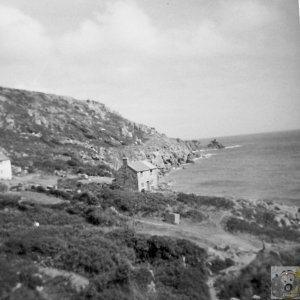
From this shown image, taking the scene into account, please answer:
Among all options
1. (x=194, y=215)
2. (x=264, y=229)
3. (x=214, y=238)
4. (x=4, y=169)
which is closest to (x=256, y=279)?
(x=214, y=238)

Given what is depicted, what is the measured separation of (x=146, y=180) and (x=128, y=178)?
9.86 ft

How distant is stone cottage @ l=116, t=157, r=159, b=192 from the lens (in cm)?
4241

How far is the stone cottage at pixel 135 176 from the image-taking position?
4241 centimetres

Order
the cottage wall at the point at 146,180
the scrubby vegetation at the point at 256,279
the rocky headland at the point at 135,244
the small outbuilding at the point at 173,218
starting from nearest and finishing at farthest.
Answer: the rocky headland at the point at 135,244
the scrubby vegetation at the point at 256,279
the small outbuilding at the point at 173,218
the cottage wall at the point at 146,180

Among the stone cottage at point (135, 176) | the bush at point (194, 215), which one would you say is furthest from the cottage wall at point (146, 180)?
the bush at point (194, 215)

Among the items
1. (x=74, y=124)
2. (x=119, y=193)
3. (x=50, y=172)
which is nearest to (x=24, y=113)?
(x=74, y=124)

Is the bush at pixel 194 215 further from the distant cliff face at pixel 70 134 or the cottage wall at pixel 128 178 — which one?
the distant cliff face at pixel 70 134

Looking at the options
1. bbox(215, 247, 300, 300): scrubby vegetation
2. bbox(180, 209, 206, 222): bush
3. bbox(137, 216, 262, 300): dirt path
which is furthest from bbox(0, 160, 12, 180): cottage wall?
bbox(215, 247, 300, 300): scrubby vegetation

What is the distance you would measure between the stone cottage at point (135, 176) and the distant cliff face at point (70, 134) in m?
19.0

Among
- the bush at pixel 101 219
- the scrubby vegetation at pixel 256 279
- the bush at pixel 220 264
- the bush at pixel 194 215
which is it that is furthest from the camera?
the bush at pixel 194 215

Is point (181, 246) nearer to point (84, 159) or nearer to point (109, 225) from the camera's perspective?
point (109, 225)

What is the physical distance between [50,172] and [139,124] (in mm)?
71098

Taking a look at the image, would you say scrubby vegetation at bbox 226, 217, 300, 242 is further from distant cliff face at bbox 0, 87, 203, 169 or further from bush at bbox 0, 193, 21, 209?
distant cliff face at bbox 0, 87, 203, 169

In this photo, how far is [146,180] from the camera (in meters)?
44.2
